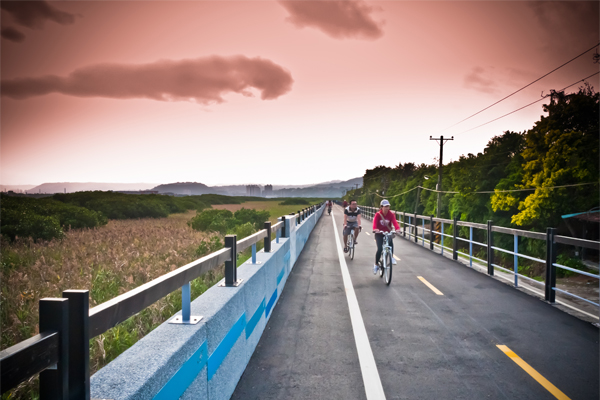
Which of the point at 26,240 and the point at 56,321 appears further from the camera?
the point at 26,240

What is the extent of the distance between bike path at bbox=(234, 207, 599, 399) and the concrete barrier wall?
44 centimetres

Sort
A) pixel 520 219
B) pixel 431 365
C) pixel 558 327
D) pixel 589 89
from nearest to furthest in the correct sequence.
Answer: pixel 431 365, pixel 558 327, pixel 520 219, pixel 589 89

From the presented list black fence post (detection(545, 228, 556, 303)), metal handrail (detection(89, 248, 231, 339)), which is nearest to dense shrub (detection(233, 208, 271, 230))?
black fence post (detection(545, 228, 556, 303))

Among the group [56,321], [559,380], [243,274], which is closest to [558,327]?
[559,380]

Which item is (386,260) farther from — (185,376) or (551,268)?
(185,376)

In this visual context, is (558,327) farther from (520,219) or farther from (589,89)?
(589,89)

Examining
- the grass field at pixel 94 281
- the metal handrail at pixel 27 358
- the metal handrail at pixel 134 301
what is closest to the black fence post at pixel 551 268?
the metal handrail at pixel 134 301

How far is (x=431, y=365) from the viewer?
4586 millimetres

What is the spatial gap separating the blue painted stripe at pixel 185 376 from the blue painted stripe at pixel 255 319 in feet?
5.23

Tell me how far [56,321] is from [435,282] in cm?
912

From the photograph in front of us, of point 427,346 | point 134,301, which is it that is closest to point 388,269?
point 427,346

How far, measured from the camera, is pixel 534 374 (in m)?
4.35

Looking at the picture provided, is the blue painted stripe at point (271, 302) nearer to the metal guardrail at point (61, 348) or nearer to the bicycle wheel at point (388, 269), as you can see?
the bicycle wheel at point (388, 269)

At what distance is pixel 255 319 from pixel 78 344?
3.60 meters
